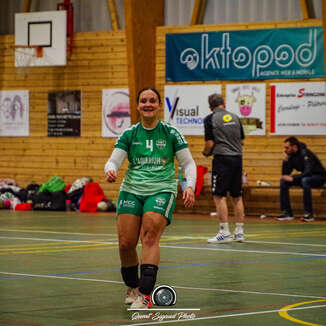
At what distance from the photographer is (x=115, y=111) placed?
906 inches

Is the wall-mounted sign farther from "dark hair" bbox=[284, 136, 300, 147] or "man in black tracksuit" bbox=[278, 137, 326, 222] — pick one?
"dark hair" bbox=[284, 136, 300, 147]

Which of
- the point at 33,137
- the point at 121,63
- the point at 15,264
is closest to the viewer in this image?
the point at 15,264

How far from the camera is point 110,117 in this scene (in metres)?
23.1

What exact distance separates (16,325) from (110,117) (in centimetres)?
1733

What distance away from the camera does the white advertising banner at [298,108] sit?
66.2 feet

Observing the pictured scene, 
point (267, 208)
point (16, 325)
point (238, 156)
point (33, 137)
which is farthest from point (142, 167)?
point (33, 137)

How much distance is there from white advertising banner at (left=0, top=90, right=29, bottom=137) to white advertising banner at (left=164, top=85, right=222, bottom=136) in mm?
4520

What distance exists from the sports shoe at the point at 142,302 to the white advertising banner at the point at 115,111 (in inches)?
639

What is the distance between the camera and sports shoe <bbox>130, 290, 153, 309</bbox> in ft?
21.5

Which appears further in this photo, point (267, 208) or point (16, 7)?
point (16, 7)

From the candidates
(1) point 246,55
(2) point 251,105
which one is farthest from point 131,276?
(1) point 246,55

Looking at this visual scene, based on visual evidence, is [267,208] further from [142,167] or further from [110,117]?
[142,167]

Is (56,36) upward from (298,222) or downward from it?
upward

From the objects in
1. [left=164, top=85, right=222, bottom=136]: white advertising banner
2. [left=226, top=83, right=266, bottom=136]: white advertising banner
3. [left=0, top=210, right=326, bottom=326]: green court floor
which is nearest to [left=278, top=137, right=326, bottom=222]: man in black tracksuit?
[left=226, top=83, right=266, bottom=136]: white advertising banner
